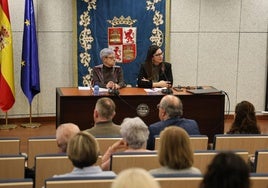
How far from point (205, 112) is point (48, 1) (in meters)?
3.31

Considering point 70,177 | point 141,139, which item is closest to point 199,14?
point 141,139

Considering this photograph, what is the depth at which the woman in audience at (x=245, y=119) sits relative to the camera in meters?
4.58

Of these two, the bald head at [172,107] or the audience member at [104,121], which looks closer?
the audience member at [104,121]

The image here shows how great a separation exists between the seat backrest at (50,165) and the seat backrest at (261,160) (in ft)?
4.39

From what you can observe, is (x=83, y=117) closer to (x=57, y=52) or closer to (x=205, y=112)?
(x=205, y=112)

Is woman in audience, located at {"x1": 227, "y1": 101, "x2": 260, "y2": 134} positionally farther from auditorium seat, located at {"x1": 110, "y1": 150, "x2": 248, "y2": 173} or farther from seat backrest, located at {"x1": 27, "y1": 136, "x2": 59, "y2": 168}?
seat backrest, located at {"x1": 27, "y1": 136, "x2": 59, "y2": 168}

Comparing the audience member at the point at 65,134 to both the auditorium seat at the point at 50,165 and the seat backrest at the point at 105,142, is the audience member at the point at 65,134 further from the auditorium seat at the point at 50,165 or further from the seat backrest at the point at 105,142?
the seat backrest at the point at 105,142

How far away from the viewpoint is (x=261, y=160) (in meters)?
3.53

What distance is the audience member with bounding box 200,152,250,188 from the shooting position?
2.08 metres

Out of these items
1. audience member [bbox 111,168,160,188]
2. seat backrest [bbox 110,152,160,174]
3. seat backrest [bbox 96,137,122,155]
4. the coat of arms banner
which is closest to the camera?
audience member [bbox 111,168,160,188]

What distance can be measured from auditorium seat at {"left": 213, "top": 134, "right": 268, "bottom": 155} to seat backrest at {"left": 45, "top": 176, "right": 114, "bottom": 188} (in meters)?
1.61

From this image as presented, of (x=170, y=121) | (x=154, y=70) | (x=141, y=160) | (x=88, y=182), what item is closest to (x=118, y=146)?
(x=141, y=160)

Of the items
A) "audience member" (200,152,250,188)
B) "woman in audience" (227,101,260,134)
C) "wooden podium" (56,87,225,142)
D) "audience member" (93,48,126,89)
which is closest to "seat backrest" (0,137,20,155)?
"wooden podium" (56,87,225,142)

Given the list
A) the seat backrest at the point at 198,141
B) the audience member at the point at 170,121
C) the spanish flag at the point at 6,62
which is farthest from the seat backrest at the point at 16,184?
the spanish flag at the point at 6,62
